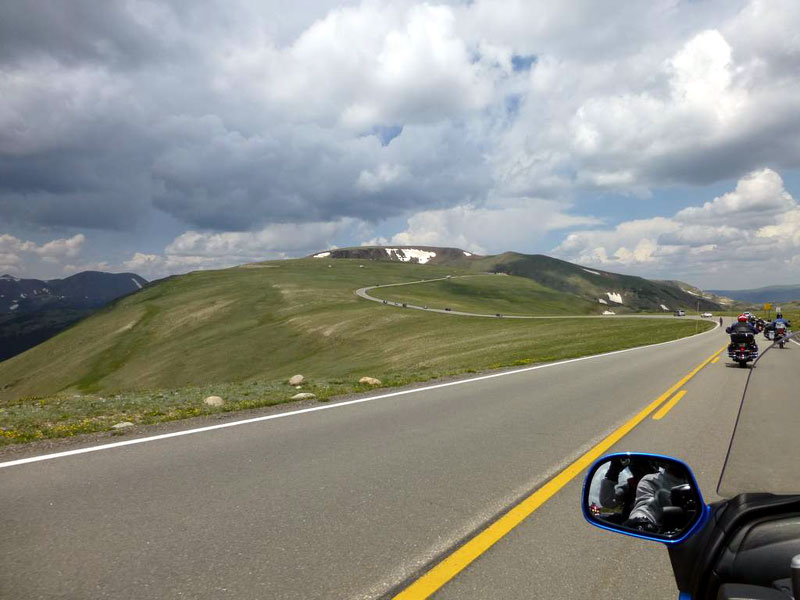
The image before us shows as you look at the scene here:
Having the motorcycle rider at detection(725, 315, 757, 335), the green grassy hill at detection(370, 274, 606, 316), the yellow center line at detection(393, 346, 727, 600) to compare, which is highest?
the green grassy hill at detection(370, 274, 606, 316)

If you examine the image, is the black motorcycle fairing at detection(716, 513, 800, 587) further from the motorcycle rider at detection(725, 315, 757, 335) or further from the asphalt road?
the motorcycle rider at detection(725, 315, 757, 335)

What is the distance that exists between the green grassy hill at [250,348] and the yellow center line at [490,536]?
22.2 ft

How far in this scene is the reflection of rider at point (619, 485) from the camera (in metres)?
2.09

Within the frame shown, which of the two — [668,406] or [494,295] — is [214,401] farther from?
[494,295]

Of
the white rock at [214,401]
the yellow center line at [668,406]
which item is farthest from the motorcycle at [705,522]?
the white rock at [214,401]

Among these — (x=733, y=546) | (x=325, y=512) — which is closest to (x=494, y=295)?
(x=325, y=512)

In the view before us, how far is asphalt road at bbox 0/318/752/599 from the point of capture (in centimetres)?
335

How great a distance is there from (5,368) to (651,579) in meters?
114

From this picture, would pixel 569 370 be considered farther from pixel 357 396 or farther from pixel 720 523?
pixel 720 523

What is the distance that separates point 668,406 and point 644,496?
29.7ft

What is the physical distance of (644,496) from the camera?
2002 millimetres

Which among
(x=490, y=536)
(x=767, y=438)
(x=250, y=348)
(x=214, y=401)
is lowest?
(x=250, y=348)

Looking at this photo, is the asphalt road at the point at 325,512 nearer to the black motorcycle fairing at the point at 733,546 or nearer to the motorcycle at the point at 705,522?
the motorcycle at the point at 705,522

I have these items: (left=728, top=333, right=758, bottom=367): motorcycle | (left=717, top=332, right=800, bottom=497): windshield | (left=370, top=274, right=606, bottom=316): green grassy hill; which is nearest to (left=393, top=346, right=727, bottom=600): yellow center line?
(left=717, top=332, right=800, bottom=497): windshield
